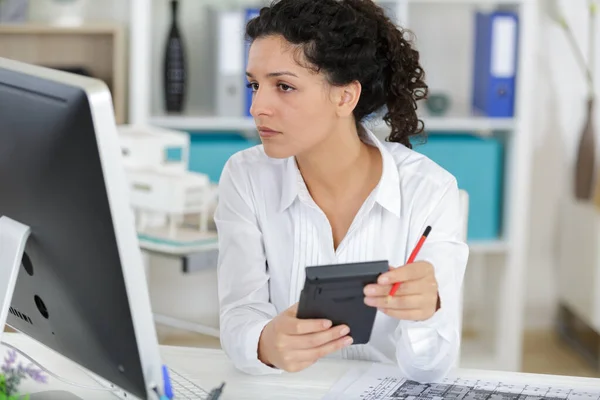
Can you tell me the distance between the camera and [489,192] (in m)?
3.42

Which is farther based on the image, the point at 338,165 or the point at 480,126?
the point at 480,126

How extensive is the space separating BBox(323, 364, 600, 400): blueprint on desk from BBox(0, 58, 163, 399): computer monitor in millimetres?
373

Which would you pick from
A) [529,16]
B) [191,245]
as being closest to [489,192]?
[529,16]

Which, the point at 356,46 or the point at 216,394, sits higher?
the point at 356,46

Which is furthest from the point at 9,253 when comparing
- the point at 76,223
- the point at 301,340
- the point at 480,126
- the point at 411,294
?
the point at 480,126

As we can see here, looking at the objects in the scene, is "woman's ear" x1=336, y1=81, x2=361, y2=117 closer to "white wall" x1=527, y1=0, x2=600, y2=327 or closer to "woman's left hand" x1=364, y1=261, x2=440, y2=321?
"woman's left hand" x1=364, y1=261, x2=440, y2=321

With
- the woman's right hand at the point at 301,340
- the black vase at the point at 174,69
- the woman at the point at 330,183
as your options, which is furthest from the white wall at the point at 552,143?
the woman's right hand at the point at 301,340

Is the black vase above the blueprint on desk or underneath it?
above

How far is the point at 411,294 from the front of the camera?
133 centimetres

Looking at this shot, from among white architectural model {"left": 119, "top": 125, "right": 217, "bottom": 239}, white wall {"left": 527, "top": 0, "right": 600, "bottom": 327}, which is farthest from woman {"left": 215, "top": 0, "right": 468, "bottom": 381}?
white wall {"left": 527, "top": 0, "right": 600, "bottom": 327}

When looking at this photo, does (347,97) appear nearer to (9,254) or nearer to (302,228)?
(302,228)

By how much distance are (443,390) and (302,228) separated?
0.44 m

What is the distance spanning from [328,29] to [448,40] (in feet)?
7.27

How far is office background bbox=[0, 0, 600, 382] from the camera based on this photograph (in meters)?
3.35
